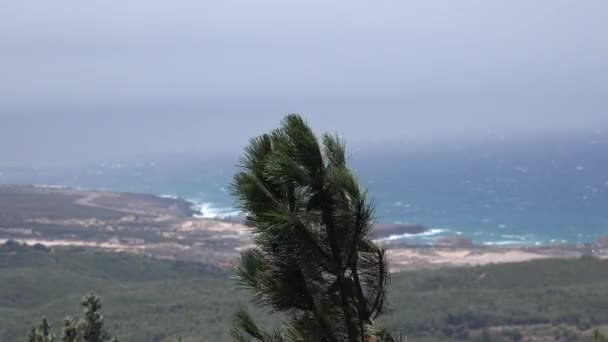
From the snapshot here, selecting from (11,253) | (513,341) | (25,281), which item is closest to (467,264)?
(513,341)

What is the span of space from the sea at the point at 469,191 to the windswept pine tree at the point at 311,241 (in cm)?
6826

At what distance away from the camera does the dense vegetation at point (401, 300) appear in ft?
158

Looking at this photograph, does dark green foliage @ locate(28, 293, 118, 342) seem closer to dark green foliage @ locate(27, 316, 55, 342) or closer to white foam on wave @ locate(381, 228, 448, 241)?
dark green foliage @ locate(27, 316, 55, 342)

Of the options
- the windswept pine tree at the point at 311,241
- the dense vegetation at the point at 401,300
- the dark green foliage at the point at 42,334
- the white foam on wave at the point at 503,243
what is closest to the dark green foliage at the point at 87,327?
the dark green foliage at the point at 42,334

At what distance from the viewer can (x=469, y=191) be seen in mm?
147500

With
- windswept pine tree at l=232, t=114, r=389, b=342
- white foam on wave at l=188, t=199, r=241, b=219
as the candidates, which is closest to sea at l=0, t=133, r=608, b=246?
white foam on wave at l=188, t=199, r=241, b=219

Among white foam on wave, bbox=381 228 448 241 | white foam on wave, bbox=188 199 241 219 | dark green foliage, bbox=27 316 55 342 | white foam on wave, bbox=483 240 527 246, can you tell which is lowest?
dark green foliage, bbox=27 316 55 342

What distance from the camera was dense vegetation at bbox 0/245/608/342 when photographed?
4809 cm

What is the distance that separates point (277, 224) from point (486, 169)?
178587mm

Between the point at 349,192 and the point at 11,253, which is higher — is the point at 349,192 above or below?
below

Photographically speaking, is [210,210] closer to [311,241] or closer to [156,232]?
[156,232]

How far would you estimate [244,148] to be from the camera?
7.20 meters

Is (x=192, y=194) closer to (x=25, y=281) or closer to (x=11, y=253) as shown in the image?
(x=11, y=253)

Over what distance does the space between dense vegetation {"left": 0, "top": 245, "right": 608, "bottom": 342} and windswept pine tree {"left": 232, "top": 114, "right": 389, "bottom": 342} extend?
3253 cm
